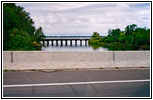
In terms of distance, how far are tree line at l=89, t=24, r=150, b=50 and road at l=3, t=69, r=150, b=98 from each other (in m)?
90.0

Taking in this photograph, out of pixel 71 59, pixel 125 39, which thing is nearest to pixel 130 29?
pixel 125 39

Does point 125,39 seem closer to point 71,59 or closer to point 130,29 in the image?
point 130,29

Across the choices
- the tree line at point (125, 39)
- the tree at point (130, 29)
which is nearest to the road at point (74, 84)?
the tree line at point (125, 39)

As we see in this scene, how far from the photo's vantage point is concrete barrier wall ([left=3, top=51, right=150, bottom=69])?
481 inches

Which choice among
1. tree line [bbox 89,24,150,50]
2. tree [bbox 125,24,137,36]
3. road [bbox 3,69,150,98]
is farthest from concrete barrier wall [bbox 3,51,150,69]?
tree [bbox 125,24,137,36]

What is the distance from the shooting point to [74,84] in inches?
357

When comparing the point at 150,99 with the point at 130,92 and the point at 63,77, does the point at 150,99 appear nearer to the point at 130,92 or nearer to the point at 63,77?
the point at 130,92

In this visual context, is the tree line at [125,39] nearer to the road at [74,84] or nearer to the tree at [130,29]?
A: the tree at [130,29]

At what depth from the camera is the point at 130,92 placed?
313 inches

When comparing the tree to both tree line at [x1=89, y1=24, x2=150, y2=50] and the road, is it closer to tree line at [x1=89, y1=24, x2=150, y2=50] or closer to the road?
tree line at [x1=89, y1=24, x2=150, y2=50]

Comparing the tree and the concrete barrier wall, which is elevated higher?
the tree

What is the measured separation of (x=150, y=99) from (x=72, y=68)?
574 cm

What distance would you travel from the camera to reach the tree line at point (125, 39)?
334ft

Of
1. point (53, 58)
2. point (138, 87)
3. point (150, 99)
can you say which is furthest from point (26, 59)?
point (150, 99)
